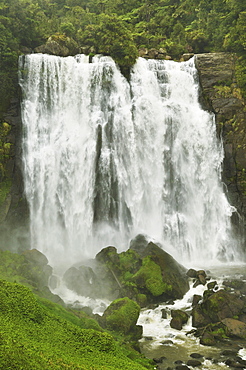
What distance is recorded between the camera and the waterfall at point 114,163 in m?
25.3

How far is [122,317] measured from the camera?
13.4 m

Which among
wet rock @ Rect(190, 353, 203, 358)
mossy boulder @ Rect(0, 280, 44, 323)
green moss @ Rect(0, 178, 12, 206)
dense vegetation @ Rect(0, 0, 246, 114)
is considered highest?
dense vegetation @ Rect(0, 0, 246, 114)

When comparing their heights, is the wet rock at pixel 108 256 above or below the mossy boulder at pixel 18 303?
above

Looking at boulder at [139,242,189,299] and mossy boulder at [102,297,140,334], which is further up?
boulder at [139,242,189,299]

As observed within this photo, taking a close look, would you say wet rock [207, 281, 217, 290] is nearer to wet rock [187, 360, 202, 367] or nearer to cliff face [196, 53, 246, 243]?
wet rock [187, 360, 202, 367]

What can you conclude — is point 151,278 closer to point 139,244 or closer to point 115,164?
point 139,244

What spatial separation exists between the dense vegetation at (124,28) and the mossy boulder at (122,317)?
61.1 ft

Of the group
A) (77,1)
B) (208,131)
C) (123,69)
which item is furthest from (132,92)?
(77,1)

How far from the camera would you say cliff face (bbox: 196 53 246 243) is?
27.5m

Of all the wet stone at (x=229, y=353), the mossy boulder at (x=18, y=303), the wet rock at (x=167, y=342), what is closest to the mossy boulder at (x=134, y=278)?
the wet rock at (x=167, y=342)

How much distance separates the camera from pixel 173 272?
1870 cm

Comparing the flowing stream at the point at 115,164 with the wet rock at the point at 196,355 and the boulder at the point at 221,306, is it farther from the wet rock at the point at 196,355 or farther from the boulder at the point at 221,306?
the wet rock at the point at 196,355

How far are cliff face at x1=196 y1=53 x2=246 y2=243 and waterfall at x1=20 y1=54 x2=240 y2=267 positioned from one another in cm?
75

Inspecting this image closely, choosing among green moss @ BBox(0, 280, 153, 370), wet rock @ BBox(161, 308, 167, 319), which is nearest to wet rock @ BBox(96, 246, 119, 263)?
wet rock @ BBox(161, 308, 167, 319)
